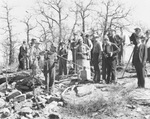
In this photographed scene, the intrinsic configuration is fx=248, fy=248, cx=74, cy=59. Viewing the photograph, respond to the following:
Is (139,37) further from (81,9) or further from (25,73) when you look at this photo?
(81,9)

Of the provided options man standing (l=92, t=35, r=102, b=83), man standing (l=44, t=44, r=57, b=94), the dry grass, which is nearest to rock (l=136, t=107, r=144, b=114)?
the dry grass

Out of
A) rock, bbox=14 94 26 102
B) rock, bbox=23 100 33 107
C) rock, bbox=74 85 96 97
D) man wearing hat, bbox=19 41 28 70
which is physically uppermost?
man wearing hat, bbox=19 41 28 70

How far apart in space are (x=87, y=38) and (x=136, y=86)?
368cm

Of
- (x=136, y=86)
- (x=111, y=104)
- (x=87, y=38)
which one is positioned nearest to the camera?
(x=111, y=104)

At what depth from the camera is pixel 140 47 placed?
8.34m

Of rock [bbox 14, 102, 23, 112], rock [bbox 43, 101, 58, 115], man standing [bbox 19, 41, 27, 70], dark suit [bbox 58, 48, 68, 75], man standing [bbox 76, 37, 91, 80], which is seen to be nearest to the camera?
rock [bbox 43, 101, 58, 115]

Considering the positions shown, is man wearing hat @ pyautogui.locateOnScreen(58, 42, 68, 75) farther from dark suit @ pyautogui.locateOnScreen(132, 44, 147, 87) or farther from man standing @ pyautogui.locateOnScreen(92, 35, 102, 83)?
dark suit @ pyautogui.locateOnScreen(132, 44, 147, 87)

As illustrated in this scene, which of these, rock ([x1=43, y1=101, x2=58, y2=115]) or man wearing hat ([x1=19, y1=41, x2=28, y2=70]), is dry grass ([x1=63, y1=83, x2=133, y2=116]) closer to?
rock ([x1=43, y1=101, x2=58, y2=115])

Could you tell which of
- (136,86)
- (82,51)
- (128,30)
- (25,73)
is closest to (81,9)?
(128,30)

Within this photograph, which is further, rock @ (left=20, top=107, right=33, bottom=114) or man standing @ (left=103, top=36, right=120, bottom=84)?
man standing @ (left=103, top=36, right=120, bottom=84)

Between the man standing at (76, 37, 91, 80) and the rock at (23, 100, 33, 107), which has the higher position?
the man standing at (76, 37, 91, 80)

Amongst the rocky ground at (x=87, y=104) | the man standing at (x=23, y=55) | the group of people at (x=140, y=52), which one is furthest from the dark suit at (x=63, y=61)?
the group of people at (x=140, y=52)

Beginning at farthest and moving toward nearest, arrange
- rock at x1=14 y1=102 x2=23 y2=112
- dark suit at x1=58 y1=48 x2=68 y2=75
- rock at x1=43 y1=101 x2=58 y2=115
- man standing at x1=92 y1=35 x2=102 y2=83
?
dark suit at x1=58 y1=48 x2=68 y2=75 < man standing at x1=92 y1=35 x2=102 y2=83 < rock at x1=14 y1=102 x2=23 y2=112 < rock at x1=43 y1=101 x2=58 y2=115

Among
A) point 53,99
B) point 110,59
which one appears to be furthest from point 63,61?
point 53,99
